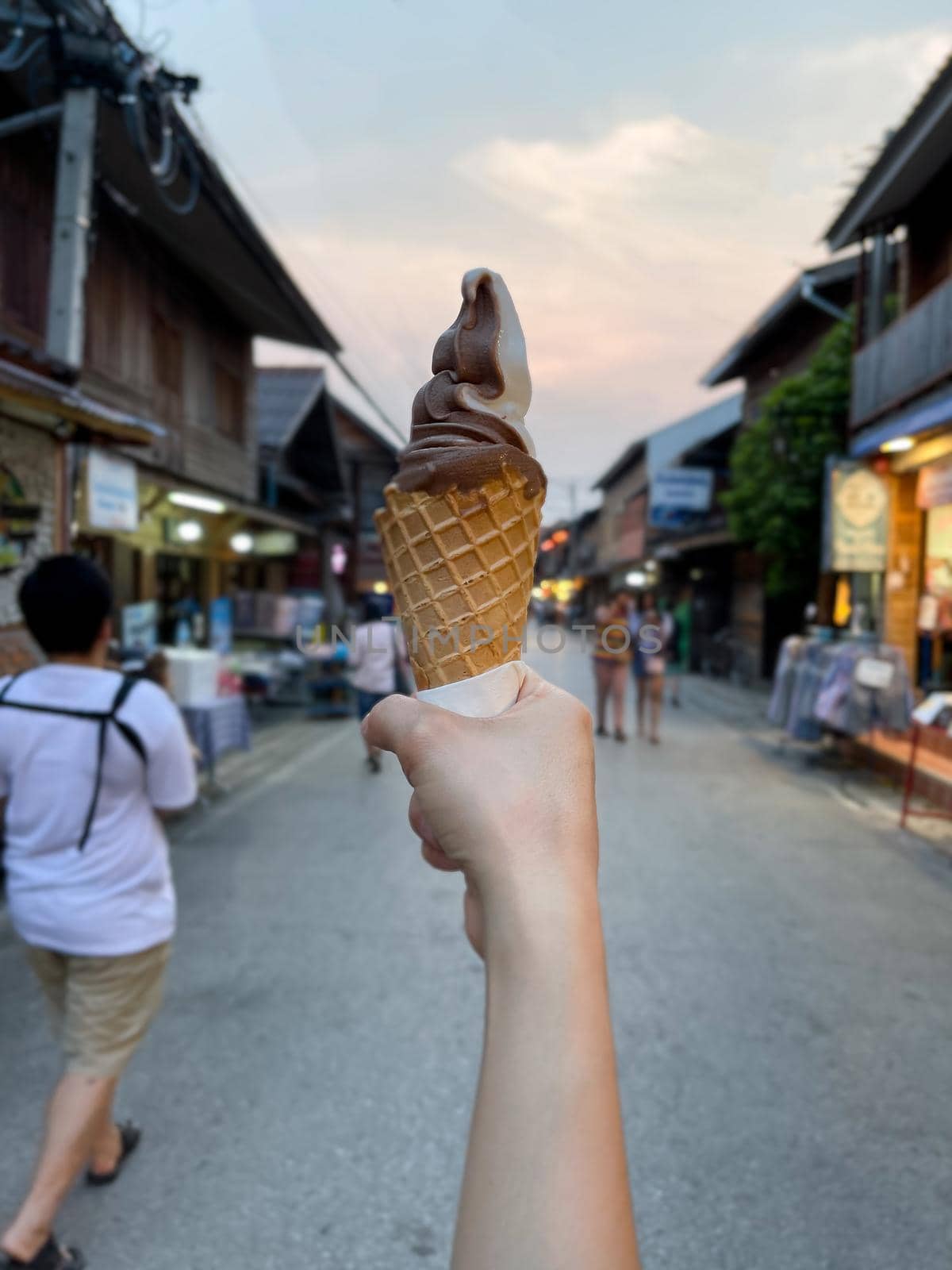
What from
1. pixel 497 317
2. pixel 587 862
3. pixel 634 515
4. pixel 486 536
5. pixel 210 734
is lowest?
pixel 210 734

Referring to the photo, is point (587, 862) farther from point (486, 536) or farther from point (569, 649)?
point (569, 649)

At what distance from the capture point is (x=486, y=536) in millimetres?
1661

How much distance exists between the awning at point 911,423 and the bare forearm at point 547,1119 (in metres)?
8.98

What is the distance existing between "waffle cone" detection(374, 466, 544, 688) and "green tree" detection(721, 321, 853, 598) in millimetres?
12921

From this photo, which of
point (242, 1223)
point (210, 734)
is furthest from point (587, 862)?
point (210, 734)

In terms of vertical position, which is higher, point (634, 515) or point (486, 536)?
point (634, 515)

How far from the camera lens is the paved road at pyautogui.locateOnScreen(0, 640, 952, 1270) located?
105 inches

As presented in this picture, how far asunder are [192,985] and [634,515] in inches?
1254

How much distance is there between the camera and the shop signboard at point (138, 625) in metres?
10.3

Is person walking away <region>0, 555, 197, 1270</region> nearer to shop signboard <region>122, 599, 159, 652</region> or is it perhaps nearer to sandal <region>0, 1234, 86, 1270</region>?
sandal <region>0, 1234, 86, 1270</region>

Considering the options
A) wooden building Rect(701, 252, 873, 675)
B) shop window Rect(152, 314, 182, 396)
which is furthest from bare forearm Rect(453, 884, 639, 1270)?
wooden building Rect(701, 252, 873, 675)

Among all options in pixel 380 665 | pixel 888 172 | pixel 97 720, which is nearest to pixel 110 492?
pixel 380 665

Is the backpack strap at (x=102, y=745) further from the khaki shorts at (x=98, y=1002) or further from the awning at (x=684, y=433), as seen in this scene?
the awning at (x=684, y=433)

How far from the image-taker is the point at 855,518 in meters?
10.7
